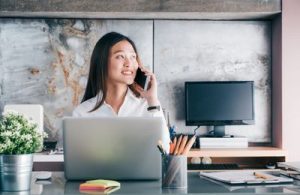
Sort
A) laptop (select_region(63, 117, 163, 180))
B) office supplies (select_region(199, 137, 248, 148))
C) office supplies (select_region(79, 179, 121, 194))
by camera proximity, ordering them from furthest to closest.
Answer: office supplies (select_region(199, 137, 248, 148)), laptop (select_region(63, 117, 163, 180)), office supplies (select_region(79, 179, 121, 194))

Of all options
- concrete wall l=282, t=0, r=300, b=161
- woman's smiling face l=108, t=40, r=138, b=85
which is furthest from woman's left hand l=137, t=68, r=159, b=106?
concrete wall l=282, t=0, r=300, b=161

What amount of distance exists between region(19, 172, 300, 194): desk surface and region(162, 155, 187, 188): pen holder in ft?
0.12

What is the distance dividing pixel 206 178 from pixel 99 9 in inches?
104

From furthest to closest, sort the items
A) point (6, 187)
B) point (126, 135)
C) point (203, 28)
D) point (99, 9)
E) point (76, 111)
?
point (203, 28) < point (99, 9) < point (76, 111) < point (126, 135) < point (6, 187)

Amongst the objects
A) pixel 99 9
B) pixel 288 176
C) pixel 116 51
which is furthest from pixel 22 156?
pixel 99 9

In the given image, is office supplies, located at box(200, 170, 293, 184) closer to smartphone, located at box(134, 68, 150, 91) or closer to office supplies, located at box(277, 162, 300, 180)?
office supplies, located at box(277, 162, 300, 180)

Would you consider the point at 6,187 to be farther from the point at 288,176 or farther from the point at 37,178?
the point at 288,176

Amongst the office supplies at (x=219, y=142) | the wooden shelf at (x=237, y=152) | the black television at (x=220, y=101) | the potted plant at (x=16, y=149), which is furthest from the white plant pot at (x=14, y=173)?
the black television at (x=220, y=101)

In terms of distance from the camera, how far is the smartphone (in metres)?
3.08

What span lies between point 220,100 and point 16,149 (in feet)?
10.1

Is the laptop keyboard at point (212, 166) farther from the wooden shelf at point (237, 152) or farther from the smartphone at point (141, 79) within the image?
the smartphone at point (141, 79)

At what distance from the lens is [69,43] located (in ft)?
15.6

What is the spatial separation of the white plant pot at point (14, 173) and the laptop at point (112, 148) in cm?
21

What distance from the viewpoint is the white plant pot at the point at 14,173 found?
1.85 m
